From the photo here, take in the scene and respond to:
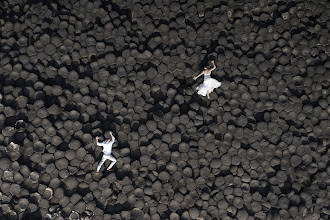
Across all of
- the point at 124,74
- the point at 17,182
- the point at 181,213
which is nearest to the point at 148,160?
the point at 181,213

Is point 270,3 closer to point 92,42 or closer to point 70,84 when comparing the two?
point 92,42

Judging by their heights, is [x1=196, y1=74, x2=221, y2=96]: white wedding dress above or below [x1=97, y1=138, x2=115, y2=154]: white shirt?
above

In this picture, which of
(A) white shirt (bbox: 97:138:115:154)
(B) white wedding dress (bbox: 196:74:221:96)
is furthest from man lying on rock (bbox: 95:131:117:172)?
(B) white wedding dress (bbox: 196:74:221:96)

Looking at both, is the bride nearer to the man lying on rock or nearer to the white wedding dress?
the white wedding dress

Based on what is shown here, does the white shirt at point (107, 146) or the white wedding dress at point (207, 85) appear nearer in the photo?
the white shirt at point (107, 146)

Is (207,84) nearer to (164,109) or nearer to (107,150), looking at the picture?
(164,109)

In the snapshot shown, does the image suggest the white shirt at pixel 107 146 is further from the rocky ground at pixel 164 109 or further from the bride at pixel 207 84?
the bride at pixel 207 84

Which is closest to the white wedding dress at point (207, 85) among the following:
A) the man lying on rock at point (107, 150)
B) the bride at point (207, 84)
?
the bride at point (207, 84)
